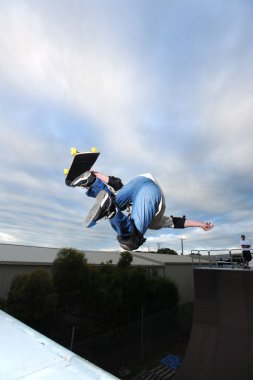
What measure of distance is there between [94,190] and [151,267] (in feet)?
70.1

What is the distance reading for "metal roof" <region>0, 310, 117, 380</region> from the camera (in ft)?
2.95

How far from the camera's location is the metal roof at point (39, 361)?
90cm

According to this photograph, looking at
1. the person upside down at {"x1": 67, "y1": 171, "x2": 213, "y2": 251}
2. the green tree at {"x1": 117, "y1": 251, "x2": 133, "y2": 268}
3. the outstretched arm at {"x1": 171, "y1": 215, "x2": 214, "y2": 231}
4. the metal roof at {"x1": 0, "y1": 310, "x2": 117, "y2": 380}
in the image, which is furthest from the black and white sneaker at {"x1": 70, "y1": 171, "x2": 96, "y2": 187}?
the green tree at {"x1": 117, "y1": 251, "x2": 133, "y2": 268}

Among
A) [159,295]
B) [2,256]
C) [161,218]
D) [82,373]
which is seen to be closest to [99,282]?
[2,256]

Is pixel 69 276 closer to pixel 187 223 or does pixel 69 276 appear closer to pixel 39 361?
pixel 187 223

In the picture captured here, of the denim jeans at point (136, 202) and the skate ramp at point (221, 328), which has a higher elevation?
the denim jeans at point (136, 202)

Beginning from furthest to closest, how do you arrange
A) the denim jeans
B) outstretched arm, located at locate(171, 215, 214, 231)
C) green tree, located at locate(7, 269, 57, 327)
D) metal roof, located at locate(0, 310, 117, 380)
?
green tree, located at locate(7, 269, 57, 327), outstretched arm, located at locate(171, 215, 214, 231), the denim jeans, metal roof, located at locate(0, 310, 117, 380)

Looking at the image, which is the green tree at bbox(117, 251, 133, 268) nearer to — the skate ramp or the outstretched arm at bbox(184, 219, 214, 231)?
the skate ramp

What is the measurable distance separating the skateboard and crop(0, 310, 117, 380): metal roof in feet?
4.68

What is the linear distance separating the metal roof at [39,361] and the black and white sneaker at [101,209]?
113 cm

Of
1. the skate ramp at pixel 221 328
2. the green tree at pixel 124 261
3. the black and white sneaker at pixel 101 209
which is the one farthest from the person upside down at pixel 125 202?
the green tree at pixel 124 261

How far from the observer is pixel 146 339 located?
14844 millimetres

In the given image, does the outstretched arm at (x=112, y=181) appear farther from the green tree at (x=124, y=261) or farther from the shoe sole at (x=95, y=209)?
the green tree at (x=124, y=261)

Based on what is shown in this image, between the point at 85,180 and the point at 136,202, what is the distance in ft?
1.80
